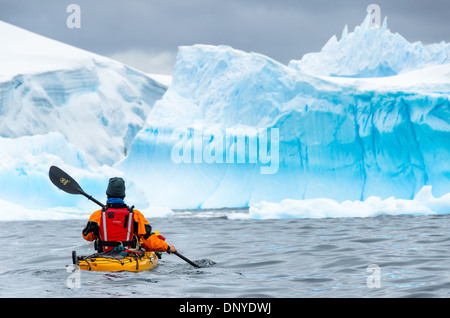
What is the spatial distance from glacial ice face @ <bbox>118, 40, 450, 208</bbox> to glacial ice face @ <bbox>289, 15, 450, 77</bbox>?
491 centimetres

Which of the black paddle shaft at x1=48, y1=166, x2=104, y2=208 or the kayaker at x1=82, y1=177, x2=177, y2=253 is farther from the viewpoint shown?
the black paddle shaft at x1=48, y1=166, x2=104, y2=208

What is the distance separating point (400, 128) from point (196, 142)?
696 centimetres

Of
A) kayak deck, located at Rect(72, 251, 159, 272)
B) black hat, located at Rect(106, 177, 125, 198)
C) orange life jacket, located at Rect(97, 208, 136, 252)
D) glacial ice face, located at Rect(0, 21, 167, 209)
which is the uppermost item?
glacial ice face, located at Rect(0, 21, 167, 209)

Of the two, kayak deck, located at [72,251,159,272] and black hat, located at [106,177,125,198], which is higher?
black hat, located at [106,177,125,198]

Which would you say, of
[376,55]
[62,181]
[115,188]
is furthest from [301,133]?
[115,188]

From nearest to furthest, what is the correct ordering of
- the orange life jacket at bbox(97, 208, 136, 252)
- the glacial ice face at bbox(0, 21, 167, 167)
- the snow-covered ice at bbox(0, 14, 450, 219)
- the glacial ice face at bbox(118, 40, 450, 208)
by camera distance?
the orange life jacket at bbox(97, 208, 136, 252) → the snow-covered ice at bbox(0, 14, 450, 219) → the glacial ice face at bbox(118, 40, 450, 208) → the glacial ice face at bbox(0, 21, 167, 167)

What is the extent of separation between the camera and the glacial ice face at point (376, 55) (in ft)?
90.8

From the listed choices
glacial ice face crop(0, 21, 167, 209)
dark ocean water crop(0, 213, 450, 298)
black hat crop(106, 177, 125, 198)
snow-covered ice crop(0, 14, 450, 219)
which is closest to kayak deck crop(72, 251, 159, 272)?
dark ocean water crop(0, 213, 450, 298)

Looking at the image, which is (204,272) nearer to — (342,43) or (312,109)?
(312,109)

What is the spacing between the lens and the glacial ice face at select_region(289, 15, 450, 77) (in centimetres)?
2769

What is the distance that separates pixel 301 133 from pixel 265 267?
1470 cm

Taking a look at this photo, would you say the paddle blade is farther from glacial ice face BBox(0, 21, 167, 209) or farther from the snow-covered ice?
glacial ice face BBox(0, 21, 167, 209)

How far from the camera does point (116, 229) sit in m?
6.23

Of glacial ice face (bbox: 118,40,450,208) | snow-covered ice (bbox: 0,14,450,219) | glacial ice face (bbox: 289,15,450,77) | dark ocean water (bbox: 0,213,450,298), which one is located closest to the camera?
dark ocean water (bbox: 0,213,450,298)
